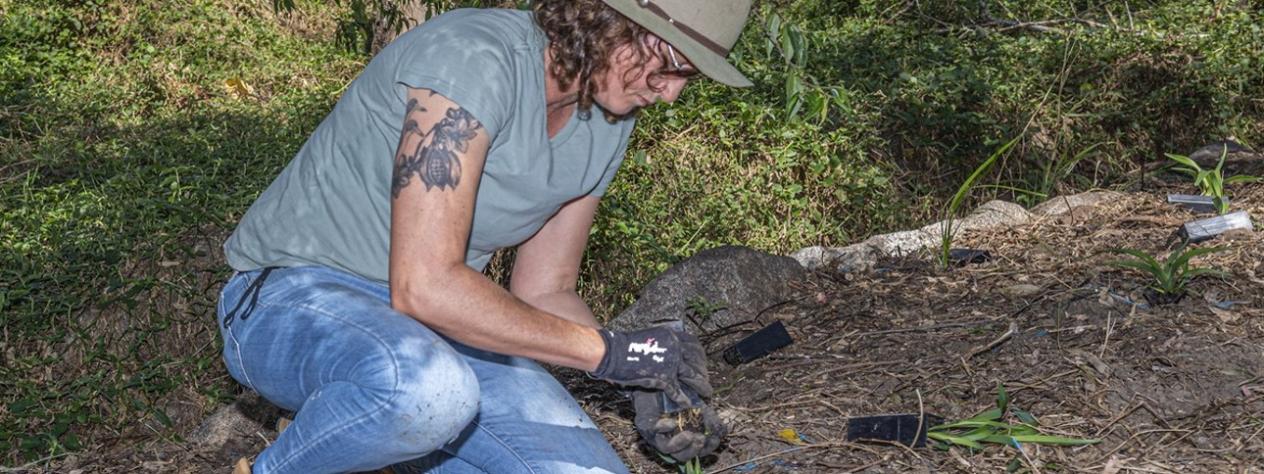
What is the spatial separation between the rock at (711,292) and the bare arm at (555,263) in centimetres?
121

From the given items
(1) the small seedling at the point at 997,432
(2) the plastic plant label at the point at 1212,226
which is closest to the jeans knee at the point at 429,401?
(1) the small seedling at the point at 997,432

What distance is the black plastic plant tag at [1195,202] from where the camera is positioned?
488cm

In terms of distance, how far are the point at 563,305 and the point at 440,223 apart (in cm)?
73

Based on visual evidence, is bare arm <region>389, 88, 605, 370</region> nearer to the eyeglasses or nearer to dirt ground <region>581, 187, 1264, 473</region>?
the eyeglasses

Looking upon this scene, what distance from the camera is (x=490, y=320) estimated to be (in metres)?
2.31

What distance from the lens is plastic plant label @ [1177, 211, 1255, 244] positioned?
4.41 m

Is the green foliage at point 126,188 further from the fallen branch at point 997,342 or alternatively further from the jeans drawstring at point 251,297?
the fallen branch at point 997,342

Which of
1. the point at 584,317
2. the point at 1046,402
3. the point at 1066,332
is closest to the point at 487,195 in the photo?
the point at 584,317

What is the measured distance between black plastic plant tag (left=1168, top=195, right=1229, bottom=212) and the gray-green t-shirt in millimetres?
3028

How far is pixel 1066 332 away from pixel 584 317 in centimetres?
157

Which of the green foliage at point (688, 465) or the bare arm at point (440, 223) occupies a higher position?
the bare arm at point (440, 223)

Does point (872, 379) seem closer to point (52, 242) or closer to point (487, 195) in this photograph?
point (487, 195)

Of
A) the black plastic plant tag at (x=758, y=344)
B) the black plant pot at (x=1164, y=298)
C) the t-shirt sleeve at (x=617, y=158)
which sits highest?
the t-shirt sleeve at (x=617, y=158)

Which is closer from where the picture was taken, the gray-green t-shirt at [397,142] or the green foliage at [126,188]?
the gray-green t-shirt at [397,142]
